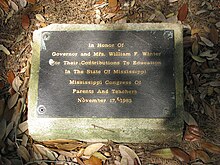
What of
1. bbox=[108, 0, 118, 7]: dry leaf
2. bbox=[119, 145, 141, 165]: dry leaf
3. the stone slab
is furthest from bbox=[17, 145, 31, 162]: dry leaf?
bbox=[108, 0, 118, 7]: dry leaf

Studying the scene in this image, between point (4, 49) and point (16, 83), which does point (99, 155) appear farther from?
point (4, 49)

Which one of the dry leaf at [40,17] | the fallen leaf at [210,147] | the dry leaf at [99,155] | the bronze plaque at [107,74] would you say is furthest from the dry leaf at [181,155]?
the dry leaf at [40,17]

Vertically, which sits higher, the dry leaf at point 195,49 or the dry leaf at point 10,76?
the dry leaf at point 195,49

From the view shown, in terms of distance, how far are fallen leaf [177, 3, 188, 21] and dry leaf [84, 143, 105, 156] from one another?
95 cm

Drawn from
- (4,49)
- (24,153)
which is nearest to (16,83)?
(4,49)

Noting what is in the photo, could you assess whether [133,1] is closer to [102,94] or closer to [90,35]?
[90,35]

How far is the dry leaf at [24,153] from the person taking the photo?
225 centimetres

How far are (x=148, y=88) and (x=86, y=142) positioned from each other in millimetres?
466

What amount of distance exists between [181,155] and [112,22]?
944 mm

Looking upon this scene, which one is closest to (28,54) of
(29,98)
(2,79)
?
(2,79)

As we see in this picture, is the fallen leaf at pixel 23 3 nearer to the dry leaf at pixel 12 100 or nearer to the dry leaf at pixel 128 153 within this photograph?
the dry leaf at pixel 12 100

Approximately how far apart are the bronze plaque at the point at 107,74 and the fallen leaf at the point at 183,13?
11.9 inches

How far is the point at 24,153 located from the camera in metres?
2.26

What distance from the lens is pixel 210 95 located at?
234 centimetres
